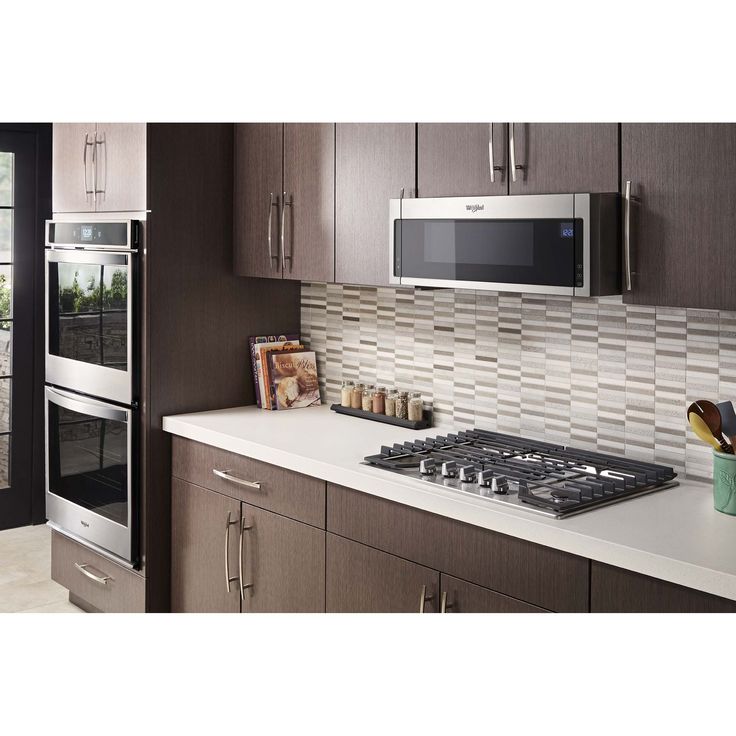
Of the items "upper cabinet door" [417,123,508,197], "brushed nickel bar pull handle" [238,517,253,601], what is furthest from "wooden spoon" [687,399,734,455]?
"brushed nickel bar pull handle" [238,517,253,601]

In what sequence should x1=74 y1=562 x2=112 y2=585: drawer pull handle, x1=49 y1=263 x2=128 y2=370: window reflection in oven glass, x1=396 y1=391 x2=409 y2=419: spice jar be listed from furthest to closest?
x1=74 y1=562 x2=112 y2=585: drawer pull handle
x1=49 y1=263 x2=128 y2=370: window reflection in oven glass
x1=396 y1=391 x2=409 y2=419: spice jar

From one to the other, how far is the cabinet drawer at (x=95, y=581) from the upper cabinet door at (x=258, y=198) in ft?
3.99

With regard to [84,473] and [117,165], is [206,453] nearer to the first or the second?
[84,473]

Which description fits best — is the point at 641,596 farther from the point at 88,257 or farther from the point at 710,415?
the point at 88,257

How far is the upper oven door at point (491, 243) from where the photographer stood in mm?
2330

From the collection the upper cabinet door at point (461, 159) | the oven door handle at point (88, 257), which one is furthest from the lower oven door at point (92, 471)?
the upper cabinet door at point (461, 159)

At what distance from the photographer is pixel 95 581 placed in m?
3.68

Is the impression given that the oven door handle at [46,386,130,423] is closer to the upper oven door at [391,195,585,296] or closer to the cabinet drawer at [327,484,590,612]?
the cabinet drawer at [327,484,590,612]

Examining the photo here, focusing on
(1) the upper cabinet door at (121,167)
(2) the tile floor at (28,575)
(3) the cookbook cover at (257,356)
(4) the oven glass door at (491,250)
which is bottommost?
(2) the tile floor at (28,575)

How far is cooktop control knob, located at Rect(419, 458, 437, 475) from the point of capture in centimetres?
250

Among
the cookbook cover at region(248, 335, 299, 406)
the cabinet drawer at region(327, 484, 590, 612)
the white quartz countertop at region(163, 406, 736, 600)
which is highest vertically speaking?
the cookbook cover at region(248, 335, 299, 406)

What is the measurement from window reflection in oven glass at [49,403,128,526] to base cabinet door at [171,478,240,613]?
218 mm

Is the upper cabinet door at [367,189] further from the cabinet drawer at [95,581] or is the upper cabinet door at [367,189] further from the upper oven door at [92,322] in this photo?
the cabinet drawer at [95,581]

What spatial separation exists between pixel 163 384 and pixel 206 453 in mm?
319
